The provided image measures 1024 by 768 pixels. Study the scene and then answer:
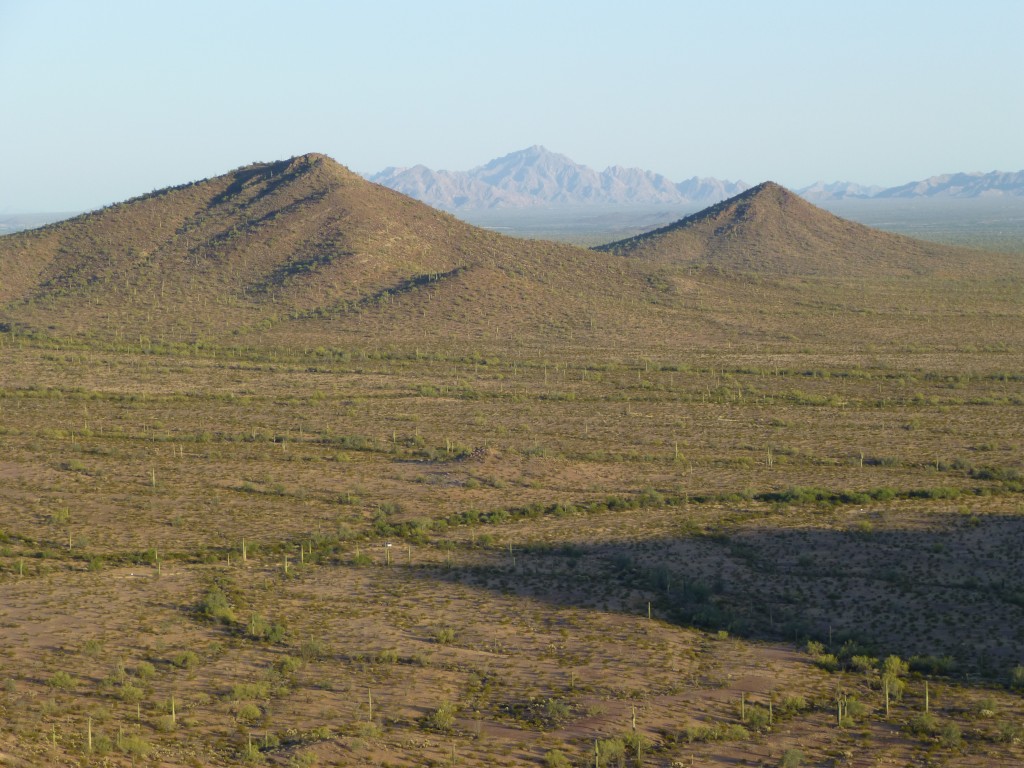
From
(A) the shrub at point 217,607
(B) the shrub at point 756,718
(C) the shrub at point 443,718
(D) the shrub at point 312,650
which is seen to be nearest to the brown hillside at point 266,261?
(A) the shrub at point 217,607

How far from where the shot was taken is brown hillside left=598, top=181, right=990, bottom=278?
403ft

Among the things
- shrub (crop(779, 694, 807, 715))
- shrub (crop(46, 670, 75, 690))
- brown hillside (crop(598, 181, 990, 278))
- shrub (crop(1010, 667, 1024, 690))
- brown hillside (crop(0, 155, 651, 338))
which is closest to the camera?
shrub (crop(779, 694, 807, 715))

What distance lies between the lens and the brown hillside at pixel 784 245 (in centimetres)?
12281

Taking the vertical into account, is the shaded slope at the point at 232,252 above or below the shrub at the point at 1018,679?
above

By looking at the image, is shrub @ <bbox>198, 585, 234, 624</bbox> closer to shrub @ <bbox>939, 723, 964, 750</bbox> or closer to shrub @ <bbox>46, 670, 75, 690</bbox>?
shrub @ <bbox>46, 670, 75, 690</bbox>

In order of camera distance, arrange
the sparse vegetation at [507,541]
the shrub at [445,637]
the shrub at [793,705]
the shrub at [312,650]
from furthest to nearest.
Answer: the shrub at [445,637]
the shrub at [312,650]
the shrub at [793,705]
the sparse vegetation at [507,541]

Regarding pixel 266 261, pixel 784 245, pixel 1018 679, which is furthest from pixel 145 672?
pixel 784 245

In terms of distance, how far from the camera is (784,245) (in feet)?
433

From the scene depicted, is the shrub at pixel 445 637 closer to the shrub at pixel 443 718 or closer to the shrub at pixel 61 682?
the shrub at pixel 443 718

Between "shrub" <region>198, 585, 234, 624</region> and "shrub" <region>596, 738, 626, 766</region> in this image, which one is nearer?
"shrub" <region>596, 738, 626, 766</region>

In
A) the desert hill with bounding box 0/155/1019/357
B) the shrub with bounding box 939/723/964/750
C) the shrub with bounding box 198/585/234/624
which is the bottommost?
the shrub with bounding box 939/723/964/750

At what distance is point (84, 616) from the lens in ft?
88.7

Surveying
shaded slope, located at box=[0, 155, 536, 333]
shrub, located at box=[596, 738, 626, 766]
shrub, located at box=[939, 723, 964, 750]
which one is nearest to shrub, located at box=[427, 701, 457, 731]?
shrub, located at box=[596, 738, 626, 766]

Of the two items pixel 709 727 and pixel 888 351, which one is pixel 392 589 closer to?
pixel 709 727
